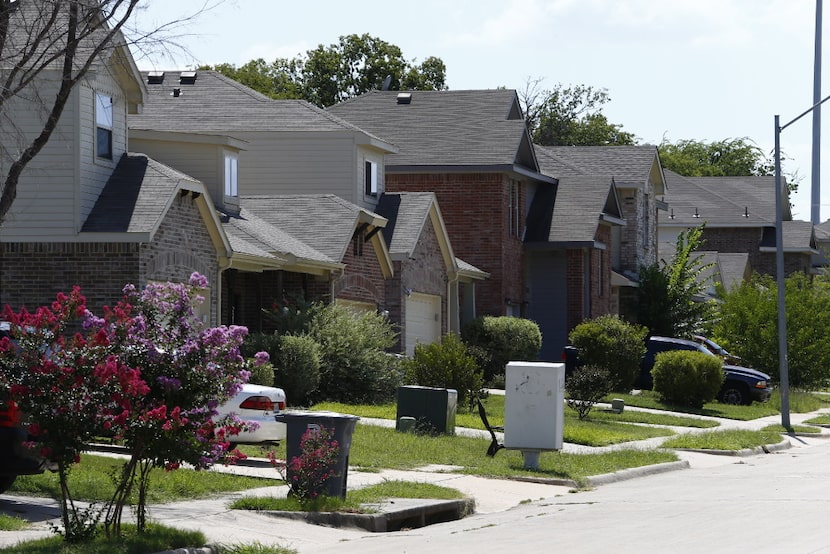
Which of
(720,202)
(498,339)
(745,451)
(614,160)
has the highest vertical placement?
(614,160)

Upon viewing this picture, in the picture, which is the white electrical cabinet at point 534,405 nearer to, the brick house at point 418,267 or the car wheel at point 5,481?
the car wheel at point 5,481

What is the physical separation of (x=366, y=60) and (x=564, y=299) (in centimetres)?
3613

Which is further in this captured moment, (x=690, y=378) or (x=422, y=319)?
(x=422, y=319)

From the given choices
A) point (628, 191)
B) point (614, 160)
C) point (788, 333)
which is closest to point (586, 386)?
point (788, 333)

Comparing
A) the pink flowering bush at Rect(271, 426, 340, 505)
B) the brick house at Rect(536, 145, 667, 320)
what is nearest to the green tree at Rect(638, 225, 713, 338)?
the brick house at Rect(536, 145, 667, 320)

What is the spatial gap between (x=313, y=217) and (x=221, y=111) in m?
5.51

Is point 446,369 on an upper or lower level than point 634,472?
upper

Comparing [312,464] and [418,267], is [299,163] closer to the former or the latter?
[418,267]

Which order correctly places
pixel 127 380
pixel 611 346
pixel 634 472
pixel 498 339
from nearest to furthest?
pixel 127 380 → pixel 634 472 → pixel 611 346 → pixel 498 339

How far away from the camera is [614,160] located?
54219mm

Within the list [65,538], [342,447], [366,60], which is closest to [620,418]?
[342,447]

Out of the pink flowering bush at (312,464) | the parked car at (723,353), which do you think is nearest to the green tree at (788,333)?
the parked car at (723,353)

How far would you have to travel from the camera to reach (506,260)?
42188 mm

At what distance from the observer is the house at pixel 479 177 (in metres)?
41.6
